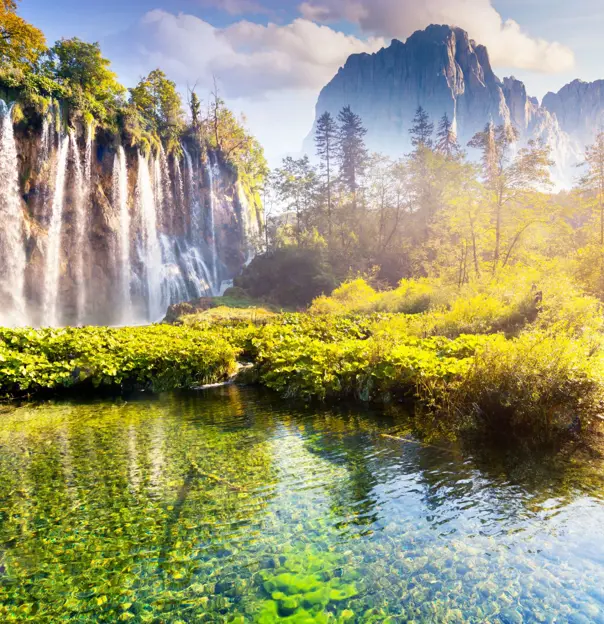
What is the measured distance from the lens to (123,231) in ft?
115

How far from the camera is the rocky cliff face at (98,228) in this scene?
94.0 feet

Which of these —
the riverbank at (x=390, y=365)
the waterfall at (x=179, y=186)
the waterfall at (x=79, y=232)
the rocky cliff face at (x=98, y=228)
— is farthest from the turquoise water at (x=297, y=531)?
the waterfall at (x=179, y=186)

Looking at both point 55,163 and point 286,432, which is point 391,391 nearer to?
point 286,432

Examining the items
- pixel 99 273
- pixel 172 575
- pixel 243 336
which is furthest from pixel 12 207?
pixel 172 575

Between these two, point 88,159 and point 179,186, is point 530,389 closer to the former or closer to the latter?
point 88,159

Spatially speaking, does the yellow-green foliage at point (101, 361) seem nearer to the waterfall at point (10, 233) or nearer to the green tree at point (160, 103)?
the waterfall at point (10, 233)

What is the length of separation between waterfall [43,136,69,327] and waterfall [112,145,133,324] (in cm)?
413

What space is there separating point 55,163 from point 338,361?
2933 centimetres

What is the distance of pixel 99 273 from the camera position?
110 feet

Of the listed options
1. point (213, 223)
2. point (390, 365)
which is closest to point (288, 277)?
point (213, 223)

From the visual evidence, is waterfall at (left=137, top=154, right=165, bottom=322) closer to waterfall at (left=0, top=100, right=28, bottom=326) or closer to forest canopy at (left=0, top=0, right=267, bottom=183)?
forest canopy at (left=0, top=0, right=267, bottom=183)

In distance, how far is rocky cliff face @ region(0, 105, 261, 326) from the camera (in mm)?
28656

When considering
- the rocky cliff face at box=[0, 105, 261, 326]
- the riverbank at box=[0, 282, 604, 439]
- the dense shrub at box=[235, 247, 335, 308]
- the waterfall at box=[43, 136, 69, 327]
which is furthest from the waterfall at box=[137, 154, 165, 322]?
the riverbank at box=[0, 282, 604, 439]

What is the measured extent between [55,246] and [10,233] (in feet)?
10.3
